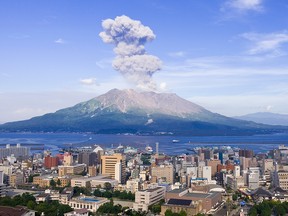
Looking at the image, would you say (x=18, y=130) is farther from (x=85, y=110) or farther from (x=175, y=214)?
(x=175, y=214)

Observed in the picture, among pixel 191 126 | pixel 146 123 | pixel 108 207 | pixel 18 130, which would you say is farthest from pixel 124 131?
pixel 108 207

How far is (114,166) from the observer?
1505 cm

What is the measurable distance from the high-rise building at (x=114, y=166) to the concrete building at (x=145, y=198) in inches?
140

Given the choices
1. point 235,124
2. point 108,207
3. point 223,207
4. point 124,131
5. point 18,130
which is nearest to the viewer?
point 108,207

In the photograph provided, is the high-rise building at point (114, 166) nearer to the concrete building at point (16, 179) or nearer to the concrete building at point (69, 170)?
the concrete building at point (69, 170)

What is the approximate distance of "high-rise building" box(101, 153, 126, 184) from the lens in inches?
556

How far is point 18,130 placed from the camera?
5991cm

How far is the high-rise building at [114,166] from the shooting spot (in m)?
14.1

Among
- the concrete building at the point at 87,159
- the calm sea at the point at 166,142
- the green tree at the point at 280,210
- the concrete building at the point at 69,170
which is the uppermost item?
the calm sea at the point at 166,142

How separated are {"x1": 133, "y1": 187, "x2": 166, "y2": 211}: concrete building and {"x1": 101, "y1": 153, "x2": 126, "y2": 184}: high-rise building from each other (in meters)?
3.54

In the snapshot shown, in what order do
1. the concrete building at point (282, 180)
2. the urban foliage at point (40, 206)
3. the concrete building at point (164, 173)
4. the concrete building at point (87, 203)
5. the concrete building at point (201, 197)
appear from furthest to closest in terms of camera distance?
the concrete building at point (164, 173) < the concrete building at point (282, 180) < the concrete building at point (201, 197) < the concrete building at point (87, 203) < the urban foliage at point (40, 206)

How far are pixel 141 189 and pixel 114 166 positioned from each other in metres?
3.34

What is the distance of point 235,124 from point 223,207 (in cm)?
5873

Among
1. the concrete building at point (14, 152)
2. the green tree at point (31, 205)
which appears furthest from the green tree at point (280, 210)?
the concrete building at point (14, 152)
